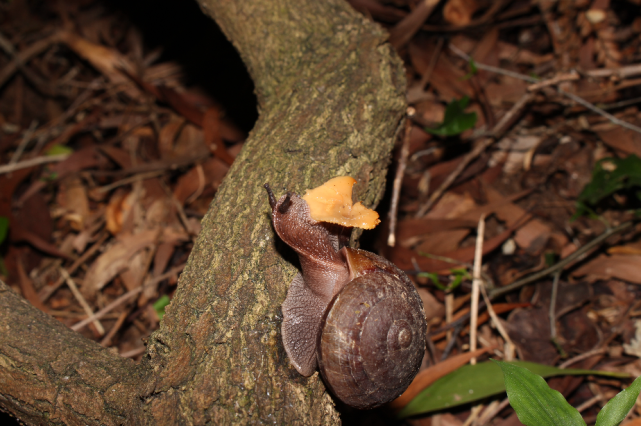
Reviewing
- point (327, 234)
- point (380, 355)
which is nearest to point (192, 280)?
point (327, 234)

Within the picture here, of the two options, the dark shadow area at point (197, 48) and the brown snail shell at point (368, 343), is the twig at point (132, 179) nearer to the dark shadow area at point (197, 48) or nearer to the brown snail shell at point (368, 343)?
the dark shadow area at point (197, 48)

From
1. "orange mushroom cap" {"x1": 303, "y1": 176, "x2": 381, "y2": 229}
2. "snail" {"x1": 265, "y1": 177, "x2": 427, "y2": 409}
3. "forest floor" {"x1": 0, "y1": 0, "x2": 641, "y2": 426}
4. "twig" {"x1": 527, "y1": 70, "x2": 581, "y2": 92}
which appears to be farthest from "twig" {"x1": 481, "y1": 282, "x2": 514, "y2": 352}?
"twig" {"x1": 527, "y1": 70, "x2": 581, "y2": 92}

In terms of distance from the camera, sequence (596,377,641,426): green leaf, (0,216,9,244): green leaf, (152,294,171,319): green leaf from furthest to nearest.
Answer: (0,216,9,244): green leaf < (152,294,171,319): green leaf < (596,377,641,426): green leaf

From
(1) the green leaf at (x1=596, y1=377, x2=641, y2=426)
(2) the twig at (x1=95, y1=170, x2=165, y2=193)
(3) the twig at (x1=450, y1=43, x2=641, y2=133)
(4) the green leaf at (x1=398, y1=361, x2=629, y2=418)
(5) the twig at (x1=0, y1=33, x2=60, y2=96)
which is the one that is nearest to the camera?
(1) the green leaf at (x1=596, y1=377, x2=641, y2=426)

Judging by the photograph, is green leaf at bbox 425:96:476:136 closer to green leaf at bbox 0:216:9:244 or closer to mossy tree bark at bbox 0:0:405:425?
mossy tree bark at bbox 0:0:405:425

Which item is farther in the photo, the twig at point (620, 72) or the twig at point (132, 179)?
the twig at point (132, 179)

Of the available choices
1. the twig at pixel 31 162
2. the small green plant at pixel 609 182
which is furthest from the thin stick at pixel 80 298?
the small green plant at pixel 609 182

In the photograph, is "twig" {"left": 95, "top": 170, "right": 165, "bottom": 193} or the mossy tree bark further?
"twig" {"left": 95, "top": 170, "right": 165, "bottom": 193}
